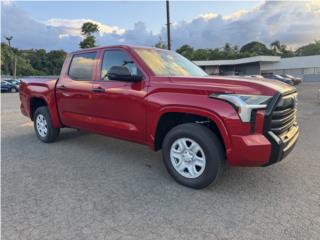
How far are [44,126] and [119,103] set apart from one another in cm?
259

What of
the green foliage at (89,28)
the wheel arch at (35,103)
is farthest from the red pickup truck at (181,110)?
the green foliage at (89,28)

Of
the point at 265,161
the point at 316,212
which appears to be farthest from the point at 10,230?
the point at 316,212

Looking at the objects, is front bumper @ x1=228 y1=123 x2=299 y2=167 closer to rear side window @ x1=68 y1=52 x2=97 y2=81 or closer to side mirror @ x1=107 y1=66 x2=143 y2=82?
side mirror @ x1=107 y1=66 x2=143 y2=82

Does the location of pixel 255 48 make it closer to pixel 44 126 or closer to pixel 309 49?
pixel 309 49

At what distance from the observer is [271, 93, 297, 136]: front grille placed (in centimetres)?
331

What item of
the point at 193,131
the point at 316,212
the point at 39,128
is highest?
the point at 193,131

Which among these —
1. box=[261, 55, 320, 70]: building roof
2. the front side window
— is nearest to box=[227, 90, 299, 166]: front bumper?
the front side window

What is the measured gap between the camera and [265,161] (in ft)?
10.7

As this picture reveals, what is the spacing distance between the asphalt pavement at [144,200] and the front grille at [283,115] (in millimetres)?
793

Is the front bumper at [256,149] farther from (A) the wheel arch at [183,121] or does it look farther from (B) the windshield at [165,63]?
(B) the windshield at [165,63]

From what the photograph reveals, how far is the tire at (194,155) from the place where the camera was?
343 centimetres

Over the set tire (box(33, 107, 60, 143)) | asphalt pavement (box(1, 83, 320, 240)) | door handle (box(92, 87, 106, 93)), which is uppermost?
door handle (box(92, 87, 106, 93))

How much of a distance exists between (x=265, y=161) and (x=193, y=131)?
0.91 metres

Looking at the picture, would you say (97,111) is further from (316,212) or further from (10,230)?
(316,212)
